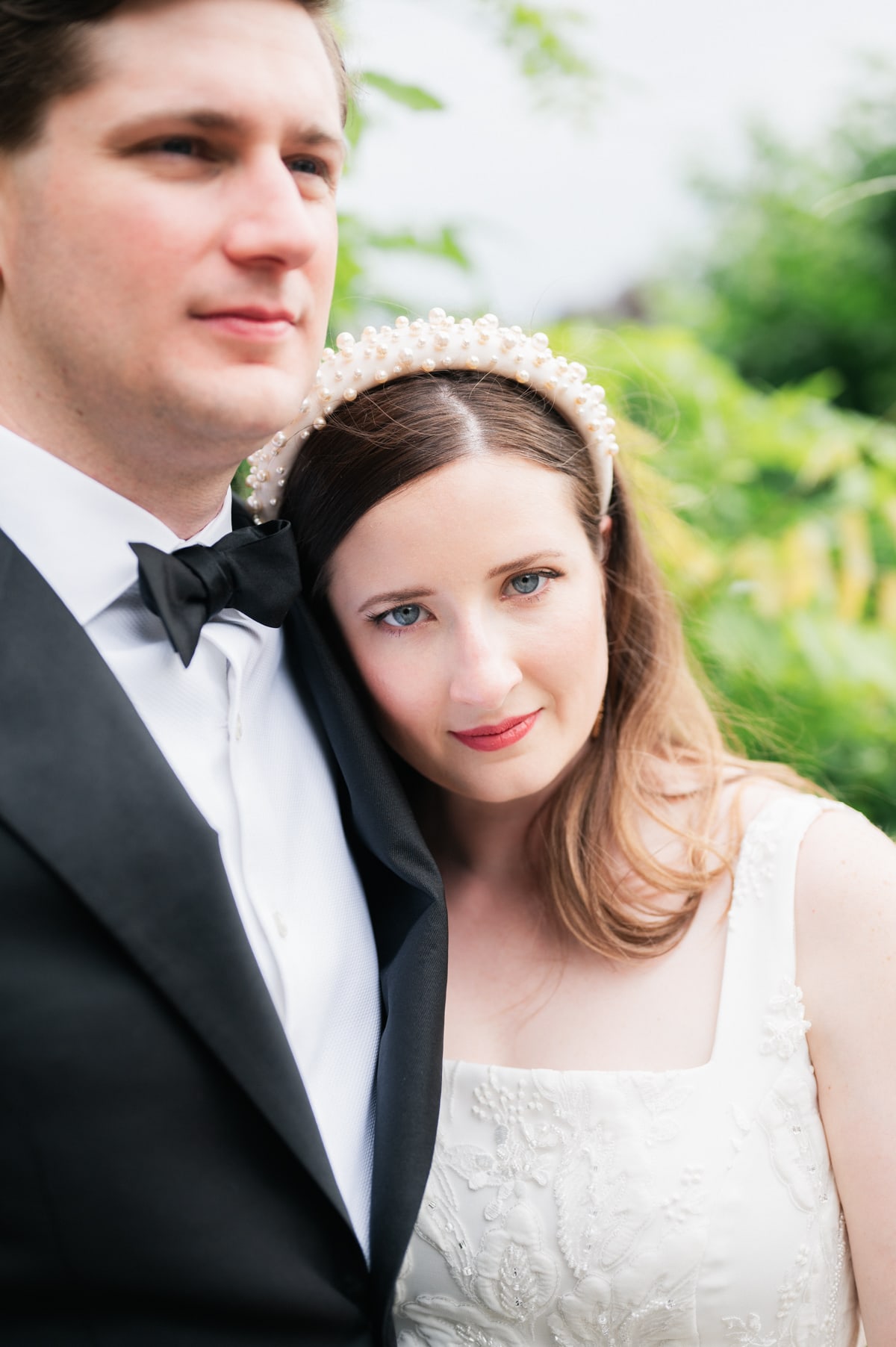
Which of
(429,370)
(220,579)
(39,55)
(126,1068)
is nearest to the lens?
(126,1068)

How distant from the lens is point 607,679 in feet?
9.82

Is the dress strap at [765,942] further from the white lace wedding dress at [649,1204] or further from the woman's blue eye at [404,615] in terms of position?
the woman's blue eye at [404,615]

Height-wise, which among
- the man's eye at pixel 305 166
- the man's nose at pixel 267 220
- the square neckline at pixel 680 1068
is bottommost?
the square neckline at pixel 680 1068

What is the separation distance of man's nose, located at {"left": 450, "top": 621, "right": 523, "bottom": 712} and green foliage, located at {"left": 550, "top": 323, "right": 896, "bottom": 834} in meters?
1.12

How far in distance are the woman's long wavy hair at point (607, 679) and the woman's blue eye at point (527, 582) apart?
25 cm

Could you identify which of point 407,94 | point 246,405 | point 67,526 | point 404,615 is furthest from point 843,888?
point 407,94

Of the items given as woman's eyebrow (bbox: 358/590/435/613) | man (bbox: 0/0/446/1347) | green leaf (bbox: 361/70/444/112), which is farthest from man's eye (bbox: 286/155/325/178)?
green leaf (bbox: 361/70/444/112)

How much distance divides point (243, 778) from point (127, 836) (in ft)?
1.26

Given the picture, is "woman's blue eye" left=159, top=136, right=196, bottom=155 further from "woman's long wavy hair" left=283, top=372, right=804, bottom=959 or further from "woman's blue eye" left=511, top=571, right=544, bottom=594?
"woman's blue eye" left=511, top=571, right=544, bottom=594

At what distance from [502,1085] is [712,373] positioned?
10.1 feet

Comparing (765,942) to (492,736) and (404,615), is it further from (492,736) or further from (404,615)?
(404,615)

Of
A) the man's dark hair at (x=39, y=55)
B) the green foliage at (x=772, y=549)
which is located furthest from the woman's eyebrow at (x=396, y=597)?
the green foliage at (x=772, y=549)

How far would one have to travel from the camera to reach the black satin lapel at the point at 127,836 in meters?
1.66

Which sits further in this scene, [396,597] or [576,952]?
[576,952]
